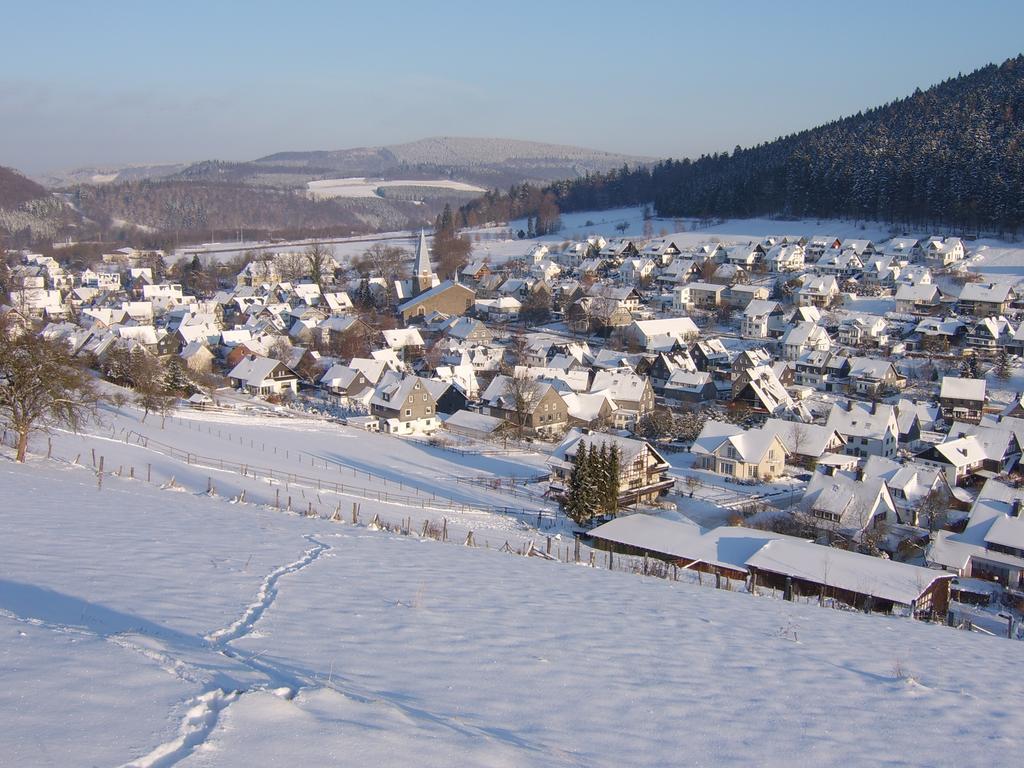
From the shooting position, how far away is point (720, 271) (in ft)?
184

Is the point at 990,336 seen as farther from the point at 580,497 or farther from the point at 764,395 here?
the point at 580,497

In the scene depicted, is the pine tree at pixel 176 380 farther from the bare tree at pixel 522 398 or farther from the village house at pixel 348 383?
the bare tree at pixel 522 398

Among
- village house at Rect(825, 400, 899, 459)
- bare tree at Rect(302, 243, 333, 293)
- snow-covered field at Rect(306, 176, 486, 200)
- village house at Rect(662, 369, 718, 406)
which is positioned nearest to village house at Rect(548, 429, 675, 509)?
village house at Rect(825, 400, 899, 459)

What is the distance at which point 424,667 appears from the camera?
4.45 metres

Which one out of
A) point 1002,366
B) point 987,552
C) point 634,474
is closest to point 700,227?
point 1002,366

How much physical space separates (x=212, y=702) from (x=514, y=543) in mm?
9053

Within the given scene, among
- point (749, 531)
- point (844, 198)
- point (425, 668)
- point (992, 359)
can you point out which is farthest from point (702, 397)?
point (844, 198)

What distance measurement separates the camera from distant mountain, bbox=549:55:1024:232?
56.1m

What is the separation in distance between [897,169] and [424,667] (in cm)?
6608

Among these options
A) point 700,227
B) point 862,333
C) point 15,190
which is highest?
point 15,190

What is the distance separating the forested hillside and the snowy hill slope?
57.7 m

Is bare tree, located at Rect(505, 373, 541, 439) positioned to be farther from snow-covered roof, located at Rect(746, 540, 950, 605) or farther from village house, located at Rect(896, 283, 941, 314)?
village house, located at Rect(896, 283, 941, 314)

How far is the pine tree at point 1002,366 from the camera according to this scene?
110 ft

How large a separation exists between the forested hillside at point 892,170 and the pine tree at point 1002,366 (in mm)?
23281
